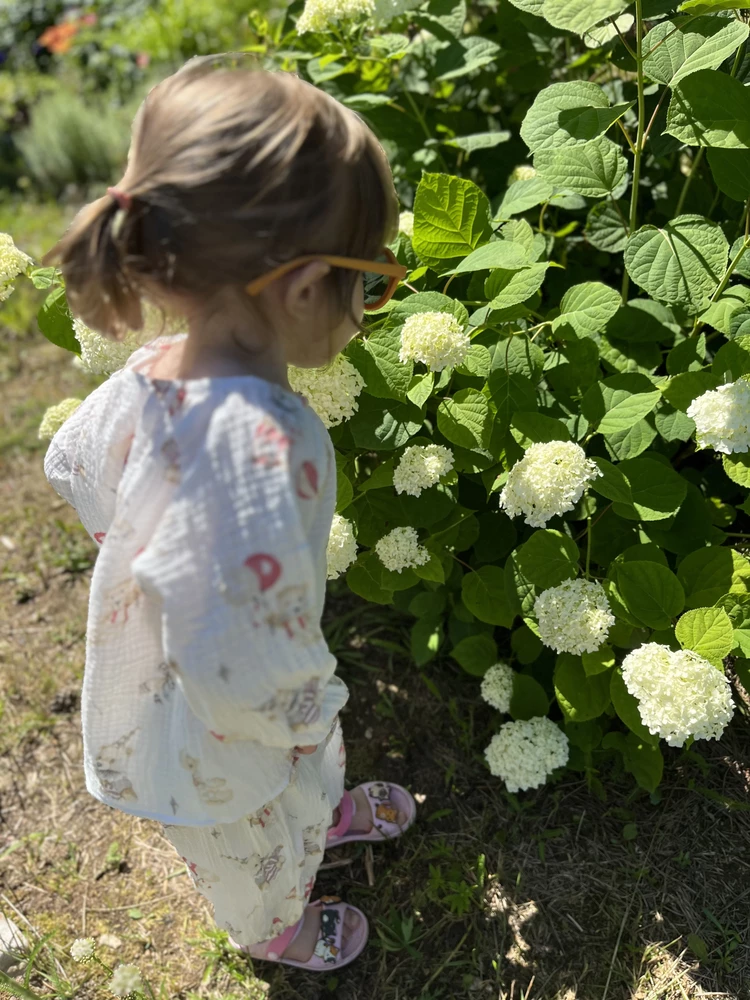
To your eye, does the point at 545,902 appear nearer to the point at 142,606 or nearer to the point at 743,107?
the point at 142,606

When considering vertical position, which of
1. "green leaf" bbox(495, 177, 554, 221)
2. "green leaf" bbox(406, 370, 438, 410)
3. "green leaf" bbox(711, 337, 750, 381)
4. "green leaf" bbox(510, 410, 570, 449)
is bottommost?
"green leaf" bbox(510, 410, 570, 449)

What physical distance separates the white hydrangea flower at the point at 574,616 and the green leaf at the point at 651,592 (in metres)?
0.06

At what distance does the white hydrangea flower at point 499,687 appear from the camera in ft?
6.16

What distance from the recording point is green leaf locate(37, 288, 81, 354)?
1.64 meters

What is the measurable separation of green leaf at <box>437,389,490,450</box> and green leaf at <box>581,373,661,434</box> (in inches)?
9.0

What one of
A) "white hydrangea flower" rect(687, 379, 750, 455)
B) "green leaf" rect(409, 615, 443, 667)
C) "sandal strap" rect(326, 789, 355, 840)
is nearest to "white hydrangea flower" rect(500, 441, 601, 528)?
"white hydrangea flower" rect(687, 379, 750, 455)

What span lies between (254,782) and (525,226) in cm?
123

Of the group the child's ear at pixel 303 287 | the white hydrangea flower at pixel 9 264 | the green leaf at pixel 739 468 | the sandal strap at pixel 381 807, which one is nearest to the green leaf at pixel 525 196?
the green leaf at pixel 739 468

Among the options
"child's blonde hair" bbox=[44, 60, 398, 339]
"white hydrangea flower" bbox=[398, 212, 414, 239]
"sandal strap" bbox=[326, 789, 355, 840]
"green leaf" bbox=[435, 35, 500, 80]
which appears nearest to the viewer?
"child's blonde hair" bbox=[44, 60, 398, 339]

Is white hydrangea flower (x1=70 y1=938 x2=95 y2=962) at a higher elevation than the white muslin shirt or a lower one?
lower

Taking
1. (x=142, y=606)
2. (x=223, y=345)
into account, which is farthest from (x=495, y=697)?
(x=223, y=345)

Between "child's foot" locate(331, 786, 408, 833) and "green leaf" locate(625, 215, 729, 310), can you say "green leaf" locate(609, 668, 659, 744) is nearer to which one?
"child's foot" locate(331, 786, 408, 833)

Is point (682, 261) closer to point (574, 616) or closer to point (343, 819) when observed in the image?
point (574, 616)

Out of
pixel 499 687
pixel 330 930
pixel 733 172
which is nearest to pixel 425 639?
pixel 499 687
